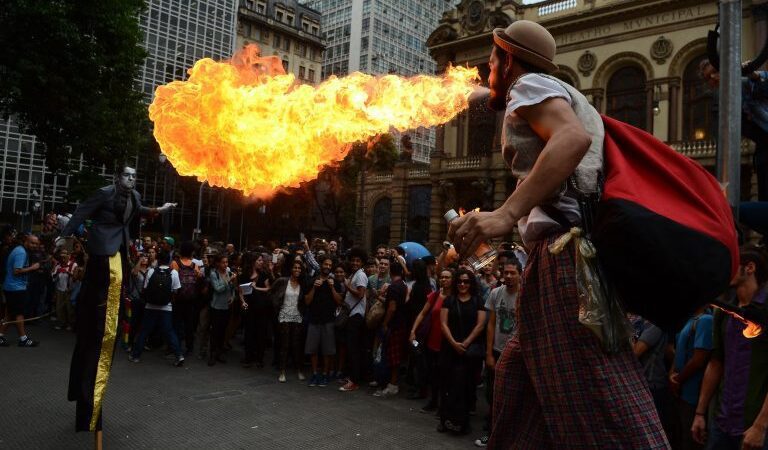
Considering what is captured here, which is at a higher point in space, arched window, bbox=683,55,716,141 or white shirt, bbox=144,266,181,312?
arched window, bbox=683,55,716,141

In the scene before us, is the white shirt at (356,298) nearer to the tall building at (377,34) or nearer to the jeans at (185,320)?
the jeans at (185,320)

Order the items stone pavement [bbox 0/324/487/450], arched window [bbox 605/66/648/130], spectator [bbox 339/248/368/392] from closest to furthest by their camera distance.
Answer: stone pavement [bbox 0/324/487/450], spectator [bbox 339/248/368/392], arched window [bbox 605/66/648/130]

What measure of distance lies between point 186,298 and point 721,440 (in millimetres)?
9860

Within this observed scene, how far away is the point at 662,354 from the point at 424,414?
11.7 ft

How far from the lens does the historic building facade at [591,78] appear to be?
2295 cm

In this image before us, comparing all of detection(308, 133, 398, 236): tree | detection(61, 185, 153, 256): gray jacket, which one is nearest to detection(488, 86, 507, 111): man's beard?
detection(61, 185, 153, 256): gray jacket

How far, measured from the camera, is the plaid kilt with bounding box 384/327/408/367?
893cm

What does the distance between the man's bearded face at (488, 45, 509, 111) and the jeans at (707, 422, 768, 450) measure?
292cm

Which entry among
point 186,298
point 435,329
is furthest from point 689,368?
point 186,298

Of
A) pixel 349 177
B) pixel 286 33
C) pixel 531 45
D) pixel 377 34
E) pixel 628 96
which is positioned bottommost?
pixel 531 45

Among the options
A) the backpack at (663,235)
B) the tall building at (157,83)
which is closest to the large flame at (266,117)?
the backpack at (663,235)

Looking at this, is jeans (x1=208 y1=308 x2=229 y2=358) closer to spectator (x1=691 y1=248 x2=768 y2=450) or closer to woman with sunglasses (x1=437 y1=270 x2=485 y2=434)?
woman with sunglasses (x1=437 y1=270 x2=485 y2=434)

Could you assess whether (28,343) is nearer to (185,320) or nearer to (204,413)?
(185,320)

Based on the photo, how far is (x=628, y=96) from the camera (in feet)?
82.3
